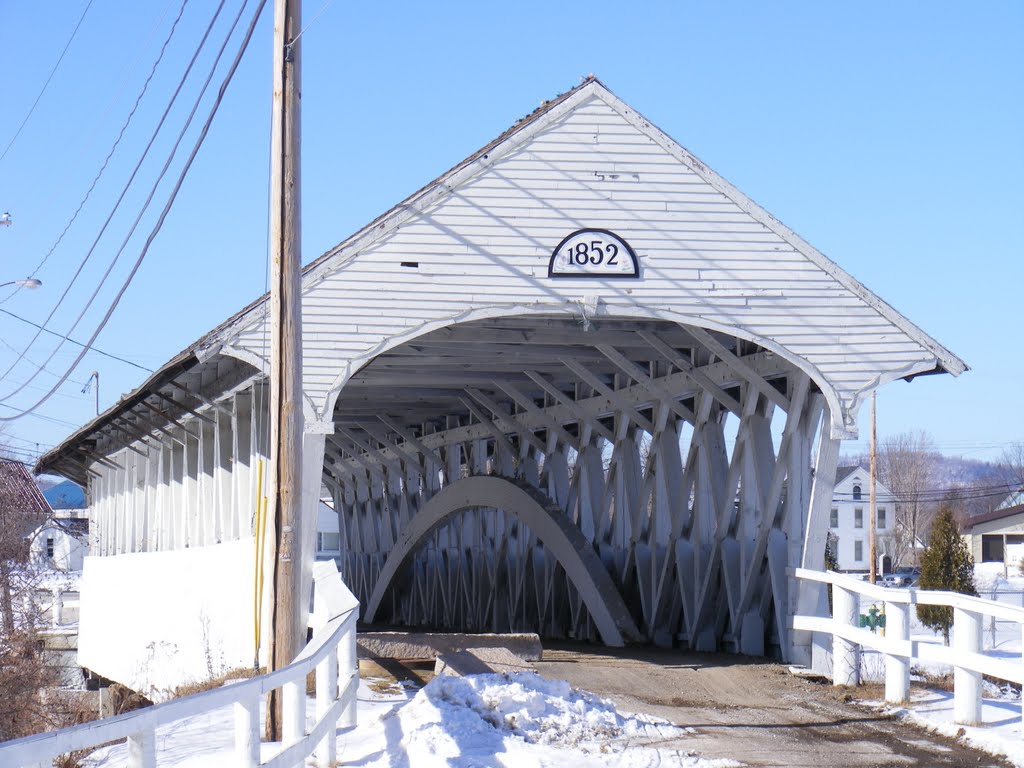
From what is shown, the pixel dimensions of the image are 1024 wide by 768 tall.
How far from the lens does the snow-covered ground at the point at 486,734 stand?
8.79 meters

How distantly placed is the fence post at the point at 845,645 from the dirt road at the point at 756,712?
225 millimetres

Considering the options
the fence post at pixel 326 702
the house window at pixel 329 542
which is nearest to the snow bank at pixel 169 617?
the fence post at pixel 326 702

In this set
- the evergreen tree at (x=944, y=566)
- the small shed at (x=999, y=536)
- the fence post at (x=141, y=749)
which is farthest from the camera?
the small shed at (x=999, y=536)

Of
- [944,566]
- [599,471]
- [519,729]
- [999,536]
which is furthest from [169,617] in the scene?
[999,536]

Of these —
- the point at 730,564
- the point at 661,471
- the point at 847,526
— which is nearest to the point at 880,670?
the point at 730,564

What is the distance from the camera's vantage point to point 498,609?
95.1 ft

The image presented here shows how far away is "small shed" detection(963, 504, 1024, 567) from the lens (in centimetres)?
6988

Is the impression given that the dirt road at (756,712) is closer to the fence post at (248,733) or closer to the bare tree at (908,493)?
the fence post at (248,733)

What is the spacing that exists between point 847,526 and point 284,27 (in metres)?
80.6

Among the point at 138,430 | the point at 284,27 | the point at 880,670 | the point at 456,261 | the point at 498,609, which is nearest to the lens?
the point at 284,27

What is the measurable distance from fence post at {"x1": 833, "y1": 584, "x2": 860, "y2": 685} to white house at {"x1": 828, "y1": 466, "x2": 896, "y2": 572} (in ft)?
232

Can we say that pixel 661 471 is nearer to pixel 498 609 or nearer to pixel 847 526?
pixel 498 609

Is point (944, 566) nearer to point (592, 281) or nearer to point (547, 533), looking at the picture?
point (547, 533)

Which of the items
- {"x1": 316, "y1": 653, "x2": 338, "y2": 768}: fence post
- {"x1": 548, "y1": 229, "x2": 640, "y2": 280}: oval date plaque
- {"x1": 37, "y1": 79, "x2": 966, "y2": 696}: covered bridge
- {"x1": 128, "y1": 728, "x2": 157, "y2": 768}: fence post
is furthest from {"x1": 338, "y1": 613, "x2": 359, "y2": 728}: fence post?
{"x1": 548, "y1": 229, "x2": 640, "y2": 280}: oval date plaque
